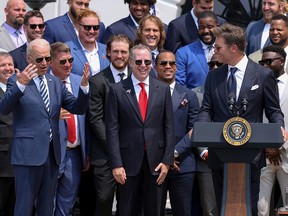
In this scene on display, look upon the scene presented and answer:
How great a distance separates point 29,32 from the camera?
10.4m

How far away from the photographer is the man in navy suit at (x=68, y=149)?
9.52m

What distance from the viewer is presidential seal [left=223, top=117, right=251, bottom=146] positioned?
25.6 ft

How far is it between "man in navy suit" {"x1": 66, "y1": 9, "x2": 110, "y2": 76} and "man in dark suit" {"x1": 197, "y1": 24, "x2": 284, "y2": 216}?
6.47 feet

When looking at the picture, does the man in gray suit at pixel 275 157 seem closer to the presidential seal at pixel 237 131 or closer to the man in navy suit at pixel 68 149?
the man in navy suit at pixel 68 149

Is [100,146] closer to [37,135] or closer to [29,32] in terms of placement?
[37,135]

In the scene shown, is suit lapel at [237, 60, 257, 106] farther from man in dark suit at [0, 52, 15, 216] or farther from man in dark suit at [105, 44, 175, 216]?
man in dark suit at [0, 52, 15, 216]

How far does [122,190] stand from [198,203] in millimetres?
1242

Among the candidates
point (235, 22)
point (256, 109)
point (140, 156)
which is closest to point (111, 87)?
point (140, 156)

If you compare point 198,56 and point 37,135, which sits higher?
point 198,56

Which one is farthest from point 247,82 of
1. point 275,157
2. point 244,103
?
point 275,157

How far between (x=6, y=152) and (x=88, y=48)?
145 cm

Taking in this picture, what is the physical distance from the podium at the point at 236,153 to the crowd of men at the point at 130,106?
323mm

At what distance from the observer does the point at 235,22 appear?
13289mm

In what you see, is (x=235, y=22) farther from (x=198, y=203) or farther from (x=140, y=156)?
(x=140, y=156)
